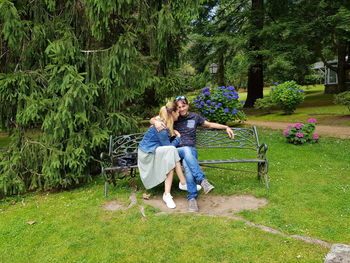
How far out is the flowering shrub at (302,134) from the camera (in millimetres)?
7496

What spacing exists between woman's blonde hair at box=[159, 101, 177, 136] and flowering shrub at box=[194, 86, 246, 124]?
226 inches

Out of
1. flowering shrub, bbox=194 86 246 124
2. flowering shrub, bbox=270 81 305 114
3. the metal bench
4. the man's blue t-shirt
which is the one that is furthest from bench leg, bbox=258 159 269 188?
flowering shrub, bbox=270 81 305 114

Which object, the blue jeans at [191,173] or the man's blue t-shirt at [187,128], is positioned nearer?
the blue jeans at [191,173]

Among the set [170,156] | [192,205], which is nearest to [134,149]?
[170,156]

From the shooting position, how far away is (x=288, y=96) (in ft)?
44.5

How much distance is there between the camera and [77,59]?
5.12 m

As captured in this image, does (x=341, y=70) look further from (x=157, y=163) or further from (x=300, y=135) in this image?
(x=157, y=163)

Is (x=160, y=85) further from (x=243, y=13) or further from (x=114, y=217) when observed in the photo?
(x=243, y=13)

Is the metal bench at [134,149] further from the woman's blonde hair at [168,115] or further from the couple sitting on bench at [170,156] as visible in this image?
the woman's blonde hair at [168,115]


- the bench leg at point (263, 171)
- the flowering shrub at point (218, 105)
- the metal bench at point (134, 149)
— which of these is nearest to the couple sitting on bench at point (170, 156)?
the metal bench at point (134, 149)

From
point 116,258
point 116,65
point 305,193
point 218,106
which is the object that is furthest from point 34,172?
point 218,106

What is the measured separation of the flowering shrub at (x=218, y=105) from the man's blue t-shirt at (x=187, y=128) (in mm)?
5427

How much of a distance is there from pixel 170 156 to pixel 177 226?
978 millimetres

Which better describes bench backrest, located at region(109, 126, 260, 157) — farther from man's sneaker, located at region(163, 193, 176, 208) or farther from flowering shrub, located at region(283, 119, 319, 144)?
flowering shrub, located at region(283, 119, 319, 144)
